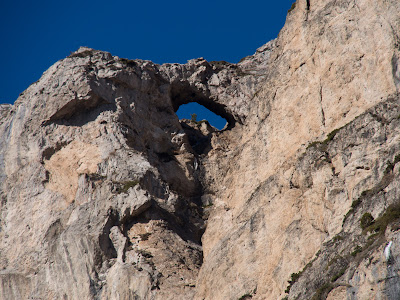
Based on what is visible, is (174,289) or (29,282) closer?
(174,289)

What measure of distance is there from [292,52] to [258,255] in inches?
689

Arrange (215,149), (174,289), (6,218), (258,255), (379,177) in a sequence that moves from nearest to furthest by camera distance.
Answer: (379,177) < (258,255) < (174,289) < (6,218) < (215,149)

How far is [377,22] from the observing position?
55.7m

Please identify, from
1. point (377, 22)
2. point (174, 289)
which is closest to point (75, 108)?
point (174, 289)

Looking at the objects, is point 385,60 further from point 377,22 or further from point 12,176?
point 12,176

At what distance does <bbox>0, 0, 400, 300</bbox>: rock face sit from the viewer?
47.9m

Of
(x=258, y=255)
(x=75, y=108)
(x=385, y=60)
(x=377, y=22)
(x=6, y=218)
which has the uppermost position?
(x=75, y=108)

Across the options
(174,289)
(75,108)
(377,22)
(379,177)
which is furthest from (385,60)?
(75,108)

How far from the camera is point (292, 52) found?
63188mm

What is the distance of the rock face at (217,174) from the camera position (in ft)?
157

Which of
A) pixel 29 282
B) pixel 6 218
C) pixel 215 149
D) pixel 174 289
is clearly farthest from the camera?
pixel 215 149

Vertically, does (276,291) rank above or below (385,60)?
below

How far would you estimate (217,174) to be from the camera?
70.4 m

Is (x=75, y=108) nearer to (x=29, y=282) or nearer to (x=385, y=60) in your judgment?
(x=29, y=282)
